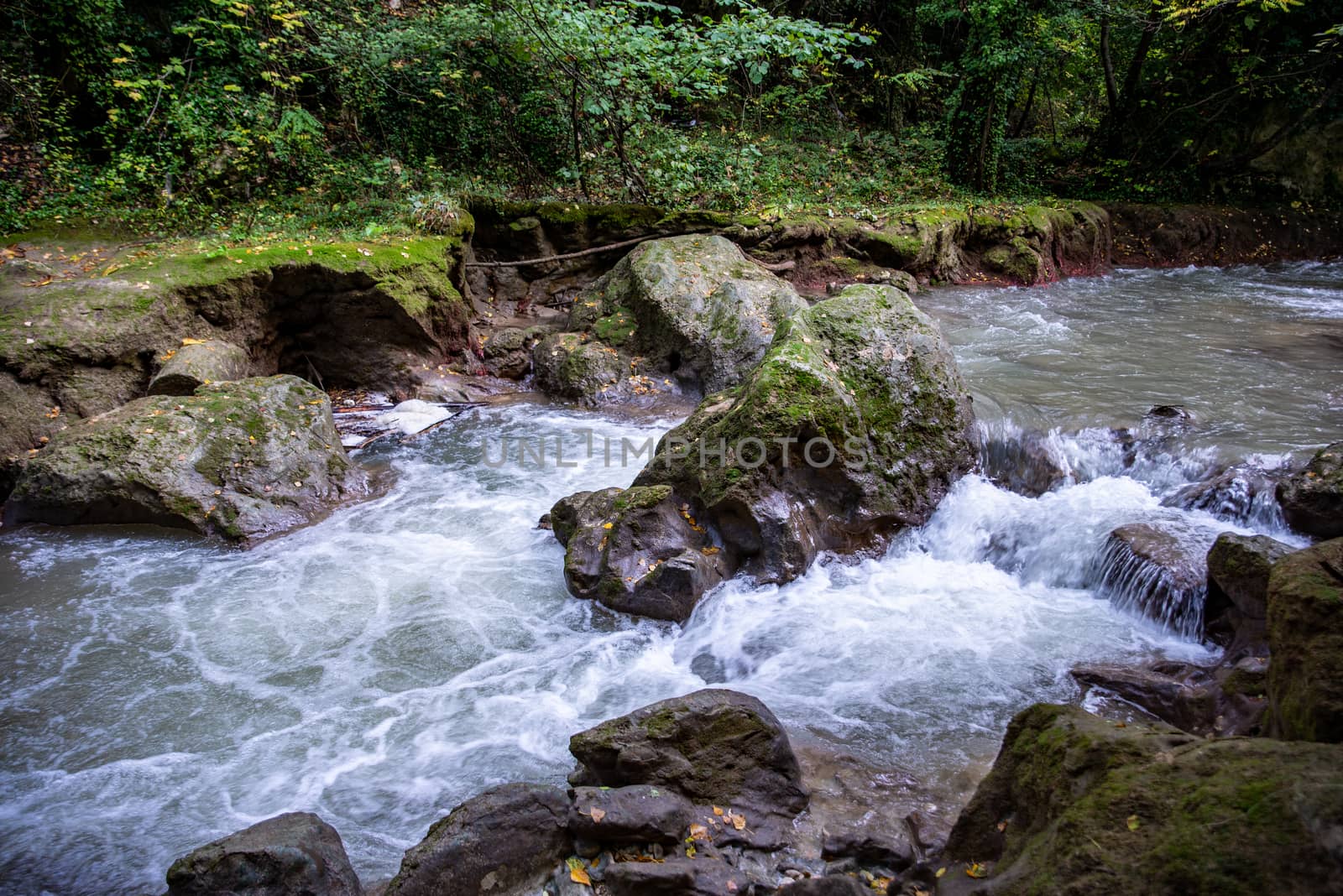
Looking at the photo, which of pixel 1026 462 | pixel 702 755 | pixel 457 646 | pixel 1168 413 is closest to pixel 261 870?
pixel 702 755

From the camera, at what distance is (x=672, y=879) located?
10.4ft

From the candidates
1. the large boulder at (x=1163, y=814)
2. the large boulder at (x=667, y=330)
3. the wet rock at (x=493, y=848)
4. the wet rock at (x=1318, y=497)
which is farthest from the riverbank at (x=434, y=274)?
the large boulder at (x=1163, y=814)

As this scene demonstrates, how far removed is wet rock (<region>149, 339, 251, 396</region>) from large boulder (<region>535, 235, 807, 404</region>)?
3.69 m

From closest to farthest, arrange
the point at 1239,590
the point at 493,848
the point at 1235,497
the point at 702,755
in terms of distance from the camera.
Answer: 1. the point at 493,848
2. the point at 702,755
3. the point at 1239,590
4. the point at 1235,497

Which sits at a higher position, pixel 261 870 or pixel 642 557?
pixel 642 557

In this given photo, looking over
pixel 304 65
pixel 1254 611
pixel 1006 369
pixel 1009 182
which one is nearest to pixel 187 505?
pixel 1254 611

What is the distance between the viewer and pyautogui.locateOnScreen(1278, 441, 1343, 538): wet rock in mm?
5461

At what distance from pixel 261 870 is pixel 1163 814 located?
130 inches

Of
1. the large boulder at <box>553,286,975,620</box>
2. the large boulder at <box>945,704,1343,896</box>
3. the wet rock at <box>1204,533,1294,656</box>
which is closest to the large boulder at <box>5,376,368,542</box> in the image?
the large boulder at <box>553,286,975,620</box>

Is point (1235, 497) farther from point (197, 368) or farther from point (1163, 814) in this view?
point (197, 368)

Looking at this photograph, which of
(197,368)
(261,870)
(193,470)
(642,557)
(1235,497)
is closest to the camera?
(261,870)

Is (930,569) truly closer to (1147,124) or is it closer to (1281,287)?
(1281,287)

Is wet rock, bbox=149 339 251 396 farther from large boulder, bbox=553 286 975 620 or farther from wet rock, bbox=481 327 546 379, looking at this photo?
large boulder, bbox=553 286 975 620

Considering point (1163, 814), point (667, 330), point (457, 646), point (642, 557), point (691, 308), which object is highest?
point (691, 308)
